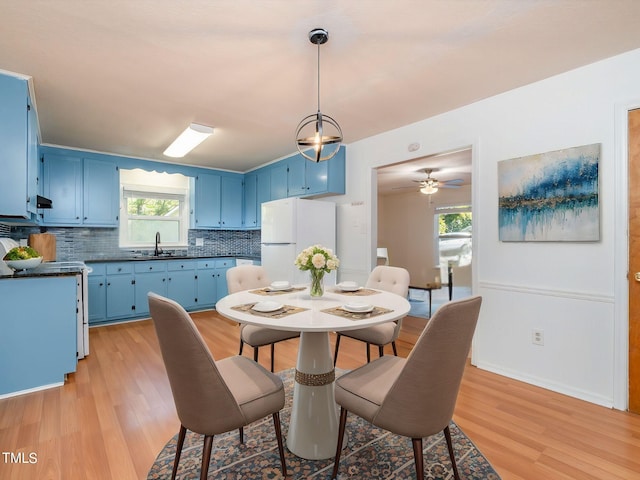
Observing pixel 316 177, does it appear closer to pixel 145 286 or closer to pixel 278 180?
pixel 278 180

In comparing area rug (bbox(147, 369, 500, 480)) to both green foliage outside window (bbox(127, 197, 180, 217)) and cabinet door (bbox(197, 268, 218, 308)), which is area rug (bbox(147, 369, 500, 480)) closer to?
cabinet door (bbox(197, 268, 218, 308))

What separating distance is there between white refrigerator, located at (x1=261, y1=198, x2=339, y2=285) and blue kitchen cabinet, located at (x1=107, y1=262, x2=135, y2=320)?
1.89 meters

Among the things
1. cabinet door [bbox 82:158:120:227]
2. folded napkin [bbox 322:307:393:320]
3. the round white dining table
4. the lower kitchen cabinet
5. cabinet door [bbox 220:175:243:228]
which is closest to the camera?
folded napkin [bbox 322:307:393:320]

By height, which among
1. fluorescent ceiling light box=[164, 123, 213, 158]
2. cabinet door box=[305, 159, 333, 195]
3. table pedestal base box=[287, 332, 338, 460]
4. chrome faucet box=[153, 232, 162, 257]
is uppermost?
Result: fluorescent ceiling light box=[164, 123, 213, 158]

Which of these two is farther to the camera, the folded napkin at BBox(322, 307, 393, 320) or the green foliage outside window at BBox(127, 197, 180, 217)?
the green foliage outside window at BBox(127, 197, 180, 217)

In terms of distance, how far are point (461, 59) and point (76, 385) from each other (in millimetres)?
3681

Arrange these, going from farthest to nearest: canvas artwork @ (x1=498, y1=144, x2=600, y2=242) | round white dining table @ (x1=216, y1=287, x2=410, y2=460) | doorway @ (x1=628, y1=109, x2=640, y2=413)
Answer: canvas artwork @ (x1=498, y1=144, x2=600, y2=242), doorway @ (x1=628, y1=109, x2=640, y2=413), round white dining table @ (x1=216, y1=287, x2=410, y2=460)

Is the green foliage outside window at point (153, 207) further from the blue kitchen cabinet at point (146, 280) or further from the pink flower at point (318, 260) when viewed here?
the pink flower at point (318, 260)

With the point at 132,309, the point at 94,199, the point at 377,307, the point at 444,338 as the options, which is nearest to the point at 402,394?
the point at 444,338

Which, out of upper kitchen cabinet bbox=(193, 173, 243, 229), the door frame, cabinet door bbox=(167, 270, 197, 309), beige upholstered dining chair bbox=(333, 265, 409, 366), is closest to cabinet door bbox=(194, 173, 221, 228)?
upper kitchen cabinet bbox=(193, 173, 243, 229)

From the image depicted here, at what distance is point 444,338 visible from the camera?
4.00 feet

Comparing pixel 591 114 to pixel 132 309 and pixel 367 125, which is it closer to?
pixel 367 125

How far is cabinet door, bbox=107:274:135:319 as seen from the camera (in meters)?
4.35

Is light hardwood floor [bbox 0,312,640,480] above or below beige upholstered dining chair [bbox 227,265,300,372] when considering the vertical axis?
below
